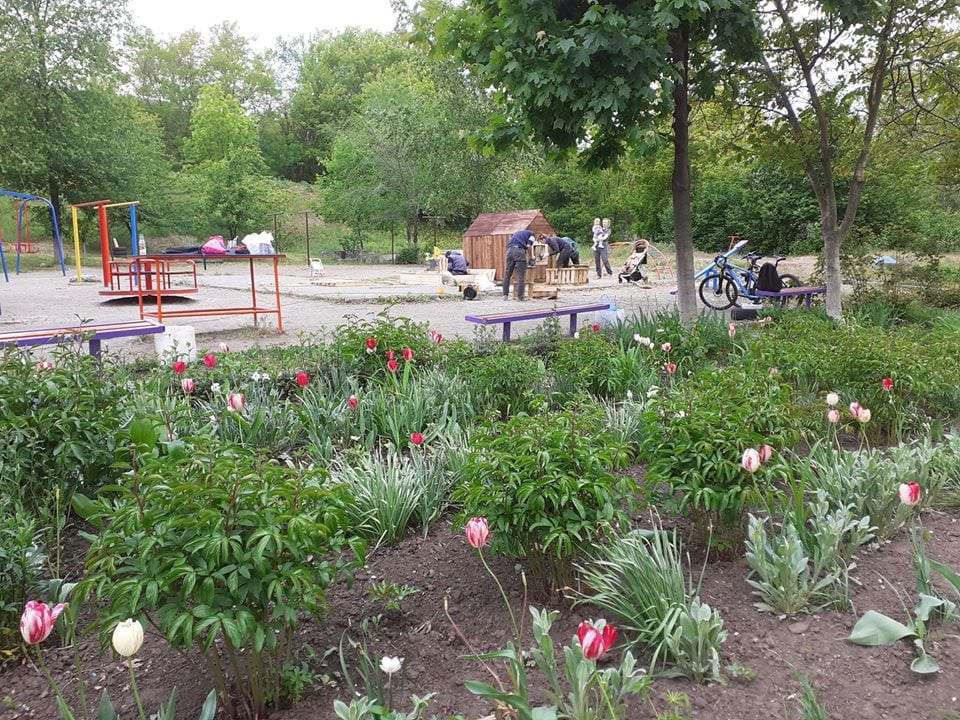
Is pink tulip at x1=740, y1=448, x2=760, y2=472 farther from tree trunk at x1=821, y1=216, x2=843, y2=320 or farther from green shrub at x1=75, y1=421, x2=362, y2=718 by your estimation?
tree trunk at x1=821, y1=216, x2=843, y2=320

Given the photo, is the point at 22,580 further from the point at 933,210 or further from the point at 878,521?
the point at 933,210

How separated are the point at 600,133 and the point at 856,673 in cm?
585

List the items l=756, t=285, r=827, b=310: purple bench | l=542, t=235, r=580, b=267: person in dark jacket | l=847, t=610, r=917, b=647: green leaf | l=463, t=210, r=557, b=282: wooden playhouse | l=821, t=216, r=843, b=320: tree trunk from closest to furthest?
l=847, t=610, r=917, b=647: green leaf
l=821, t=216, r=843, b=320: tree trunk
l=756, t=285, r=827, b=310: purple bench
l=542, t=235, r=580, b=267: person in dark jacket
l=463, t=210, r=557, b=282: wooden playhouse

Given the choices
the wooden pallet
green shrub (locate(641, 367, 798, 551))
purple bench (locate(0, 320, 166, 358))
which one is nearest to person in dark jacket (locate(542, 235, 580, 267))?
the wooden pallet

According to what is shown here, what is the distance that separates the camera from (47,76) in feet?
90.2

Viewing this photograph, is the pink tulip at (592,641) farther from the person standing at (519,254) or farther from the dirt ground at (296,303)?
the person standing at (519,254)

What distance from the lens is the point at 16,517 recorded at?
2.55 meters

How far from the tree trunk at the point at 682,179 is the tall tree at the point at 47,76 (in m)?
25.6

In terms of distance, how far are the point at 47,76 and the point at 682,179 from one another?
28207 millimetres

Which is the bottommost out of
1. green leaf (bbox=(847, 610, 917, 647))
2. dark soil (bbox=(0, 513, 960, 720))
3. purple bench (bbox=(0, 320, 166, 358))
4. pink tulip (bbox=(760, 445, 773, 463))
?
dark soil (bbox=(0, 513, 960, 720))

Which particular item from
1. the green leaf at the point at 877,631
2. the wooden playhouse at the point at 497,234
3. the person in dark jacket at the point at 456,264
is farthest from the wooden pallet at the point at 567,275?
the green leaf at the point at 877,631

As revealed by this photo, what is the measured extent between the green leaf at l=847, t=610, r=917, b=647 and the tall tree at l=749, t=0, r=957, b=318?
21.9ft

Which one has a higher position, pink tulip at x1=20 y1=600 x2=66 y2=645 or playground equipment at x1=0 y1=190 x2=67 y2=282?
playground equipment at x1=0 y1=190 x2=67 y2=282

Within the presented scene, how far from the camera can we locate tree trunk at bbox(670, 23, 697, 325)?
717cm
